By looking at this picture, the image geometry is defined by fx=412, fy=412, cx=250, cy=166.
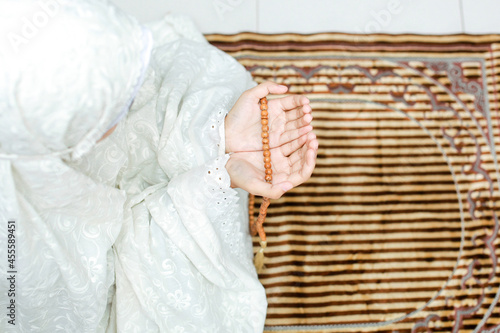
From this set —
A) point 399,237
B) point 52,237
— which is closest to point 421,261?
point 399,237

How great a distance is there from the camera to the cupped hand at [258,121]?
838 millimetres

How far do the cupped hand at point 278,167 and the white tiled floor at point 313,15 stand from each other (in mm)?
597

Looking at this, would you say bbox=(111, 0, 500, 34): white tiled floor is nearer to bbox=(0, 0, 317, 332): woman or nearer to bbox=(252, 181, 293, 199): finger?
bbox=(0, 0, 317, 332): woman

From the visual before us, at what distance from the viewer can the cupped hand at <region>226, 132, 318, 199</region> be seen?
79 cm

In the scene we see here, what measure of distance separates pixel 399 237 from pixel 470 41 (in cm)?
67

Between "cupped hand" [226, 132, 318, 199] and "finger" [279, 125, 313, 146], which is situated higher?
"finger" [279, 125, 313, 146]

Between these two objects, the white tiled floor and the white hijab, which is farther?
the white tiled floor

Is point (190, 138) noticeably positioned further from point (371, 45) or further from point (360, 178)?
point (371, 45)

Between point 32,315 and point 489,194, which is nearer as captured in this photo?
point 32,315

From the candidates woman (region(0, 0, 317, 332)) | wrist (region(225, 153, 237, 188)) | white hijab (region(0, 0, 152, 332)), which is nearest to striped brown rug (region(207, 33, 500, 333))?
woman (region(0, 0, 317, 332))

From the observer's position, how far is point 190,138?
82 cm

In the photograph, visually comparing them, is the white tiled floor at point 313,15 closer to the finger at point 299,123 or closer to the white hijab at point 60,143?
the finger at point 299,123

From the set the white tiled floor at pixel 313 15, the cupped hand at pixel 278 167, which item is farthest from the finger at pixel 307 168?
the white tiled floor at pixel 313 15

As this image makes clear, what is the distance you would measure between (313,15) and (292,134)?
0.63 m
